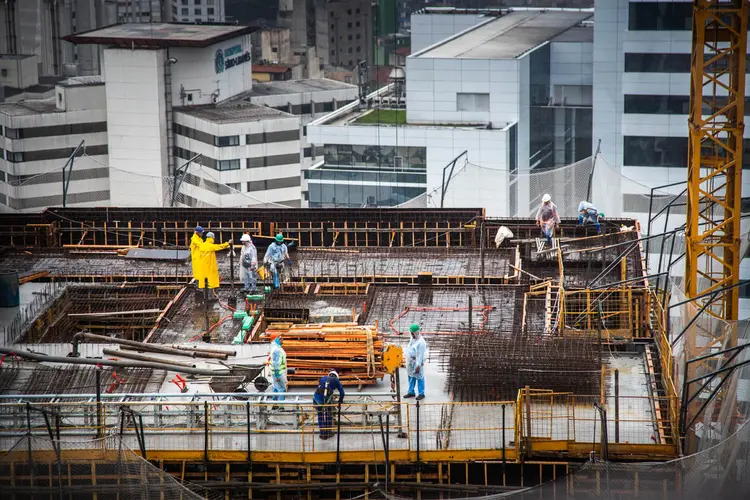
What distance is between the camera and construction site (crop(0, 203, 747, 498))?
71.8 feet

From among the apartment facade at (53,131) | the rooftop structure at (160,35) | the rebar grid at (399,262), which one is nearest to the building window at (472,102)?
the rooftop structure at (160,35)

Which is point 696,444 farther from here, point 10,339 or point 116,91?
point 116,91

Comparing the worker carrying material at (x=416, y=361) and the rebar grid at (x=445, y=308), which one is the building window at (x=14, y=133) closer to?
the rebar grid at (x=445, y=308)

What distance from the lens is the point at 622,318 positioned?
2742 centimetres

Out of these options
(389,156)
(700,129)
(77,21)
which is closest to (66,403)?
(700,129)

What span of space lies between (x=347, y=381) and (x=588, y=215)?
37.6ft

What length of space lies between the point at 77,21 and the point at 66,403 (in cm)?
8611

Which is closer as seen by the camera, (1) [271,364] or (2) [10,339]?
(1) [271,364]

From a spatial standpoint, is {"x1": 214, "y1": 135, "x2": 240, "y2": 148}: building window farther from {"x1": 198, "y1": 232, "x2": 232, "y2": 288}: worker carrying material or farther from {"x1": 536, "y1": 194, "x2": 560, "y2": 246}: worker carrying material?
{"x1": 198, "y1": 232, "x2": 232, "y2": 288}: worker carrying material

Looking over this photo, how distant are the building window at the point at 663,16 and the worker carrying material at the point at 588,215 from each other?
20.8 meters

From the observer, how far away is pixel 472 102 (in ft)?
228

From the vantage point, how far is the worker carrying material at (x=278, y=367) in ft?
74.7

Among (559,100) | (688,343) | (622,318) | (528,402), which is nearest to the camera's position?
(528,402)

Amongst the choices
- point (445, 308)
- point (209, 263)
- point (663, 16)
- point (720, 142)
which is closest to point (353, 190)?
point (663, 16)
